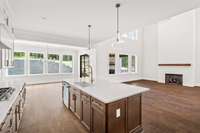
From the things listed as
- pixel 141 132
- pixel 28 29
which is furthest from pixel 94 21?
pixel 141 132

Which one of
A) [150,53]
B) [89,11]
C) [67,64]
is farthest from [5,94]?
[150,53]

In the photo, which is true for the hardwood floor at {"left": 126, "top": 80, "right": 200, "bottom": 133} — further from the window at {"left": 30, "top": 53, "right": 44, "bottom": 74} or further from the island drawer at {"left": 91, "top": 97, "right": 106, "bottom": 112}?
the window at {"left": 30, "top": 53, "right": 44, "bottom": 74}

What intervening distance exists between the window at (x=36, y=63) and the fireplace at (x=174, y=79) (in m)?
8.44

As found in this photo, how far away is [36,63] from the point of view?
7.71 m

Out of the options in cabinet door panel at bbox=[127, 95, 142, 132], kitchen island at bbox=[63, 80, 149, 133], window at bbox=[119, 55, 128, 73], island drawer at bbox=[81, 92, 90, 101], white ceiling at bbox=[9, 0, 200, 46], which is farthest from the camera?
window at bbox=[119, 55, 128, 73]

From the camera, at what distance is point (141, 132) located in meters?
2.36

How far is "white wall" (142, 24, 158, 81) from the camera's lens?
29.6ft

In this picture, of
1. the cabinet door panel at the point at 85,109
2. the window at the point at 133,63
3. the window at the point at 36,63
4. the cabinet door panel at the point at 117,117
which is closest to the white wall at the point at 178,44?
the window at the point at 133,63

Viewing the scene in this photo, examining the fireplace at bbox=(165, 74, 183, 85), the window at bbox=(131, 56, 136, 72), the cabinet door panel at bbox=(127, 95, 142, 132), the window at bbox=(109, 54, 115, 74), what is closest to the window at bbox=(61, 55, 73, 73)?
the window at bbox=(109, 54, 115, 74)

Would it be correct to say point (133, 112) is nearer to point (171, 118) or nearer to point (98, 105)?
point (98, 105)

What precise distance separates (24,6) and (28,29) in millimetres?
2097

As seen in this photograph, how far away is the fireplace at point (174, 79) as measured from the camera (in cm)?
742

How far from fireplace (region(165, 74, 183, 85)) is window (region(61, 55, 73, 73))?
687cm

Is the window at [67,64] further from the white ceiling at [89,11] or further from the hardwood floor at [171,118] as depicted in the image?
the hardwood floor at [171,118]
